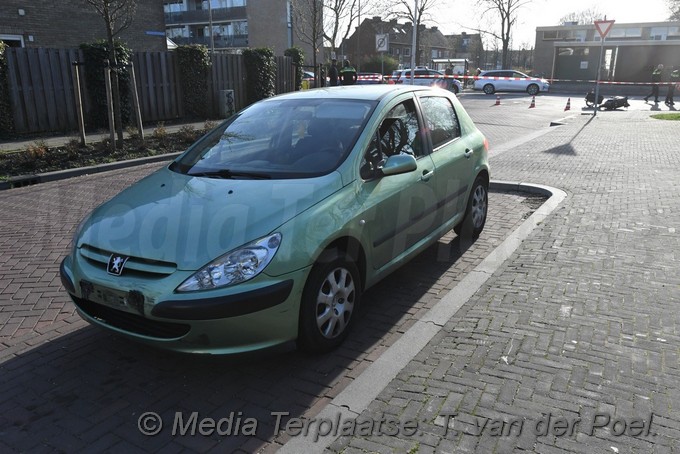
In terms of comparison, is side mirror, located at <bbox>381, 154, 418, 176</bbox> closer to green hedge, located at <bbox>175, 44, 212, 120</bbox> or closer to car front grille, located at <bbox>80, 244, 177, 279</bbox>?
car front grille, located at <bbox>80, 244, 177, 279</bbox>

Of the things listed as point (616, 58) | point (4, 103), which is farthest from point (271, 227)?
point (616, 58)

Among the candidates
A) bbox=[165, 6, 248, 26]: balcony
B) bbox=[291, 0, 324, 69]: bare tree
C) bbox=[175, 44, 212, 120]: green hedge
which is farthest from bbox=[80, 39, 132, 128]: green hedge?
bbox=[165, 6, 248, 26]: balcony

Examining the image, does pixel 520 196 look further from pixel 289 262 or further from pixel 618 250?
pixel 289 262

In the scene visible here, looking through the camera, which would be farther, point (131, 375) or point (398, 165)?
point (398, 165)

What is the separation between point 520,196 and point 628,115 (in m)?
17.0

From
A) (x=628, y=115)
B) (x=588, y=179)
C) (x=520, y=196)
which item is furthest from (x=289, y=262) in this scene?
(x=628, y=115)

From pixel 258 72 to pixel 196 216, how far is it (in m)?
17.0

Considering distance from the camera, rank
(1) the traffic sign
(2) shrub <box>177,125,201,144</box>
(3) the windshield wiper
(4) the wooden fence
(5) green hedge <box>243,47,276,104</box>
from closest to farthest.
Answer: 1. (3) the windshield wiper
2. (2) shrub <box>177,125,201,144</box>
3. (4) the wooden fence
4. (1) the traffic sign
5. (5) green hedge <box>243,47,276,104</box>

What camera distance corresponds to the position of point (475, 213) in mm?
5910

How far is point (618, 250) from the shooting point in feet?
18.3

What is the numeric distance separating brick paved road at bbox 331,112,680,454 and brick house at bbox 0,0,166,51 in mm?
20465

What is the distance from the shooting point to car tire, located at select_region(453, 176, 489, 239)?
5746 millimetres

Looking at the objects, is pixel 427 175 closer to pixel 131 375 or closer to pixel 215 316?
pixel 215 316

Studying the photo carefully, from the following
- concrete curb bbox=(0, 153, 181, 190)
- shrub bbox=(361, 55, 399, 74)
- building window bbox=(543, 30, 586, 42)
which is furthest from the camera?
building window bbox=(543, 30, 586, 42)
